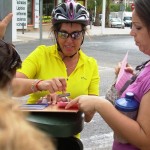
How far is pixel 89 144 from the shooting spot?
5.46 m

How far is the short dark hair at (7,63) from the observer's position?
1.56 m

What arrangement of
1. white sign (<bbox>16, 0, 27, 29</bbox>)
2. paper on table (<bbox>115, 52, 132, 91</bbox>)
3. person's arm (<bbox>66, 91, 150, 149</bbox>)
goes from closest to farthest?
1. person's arm (<bbox>66, 91, 150, 149</bbox>)
2. paper on table (<bbox>115, 52, 132, 91</bbox>)
3. white sign (<bbox>16, 0, 27, 29</bbox>)

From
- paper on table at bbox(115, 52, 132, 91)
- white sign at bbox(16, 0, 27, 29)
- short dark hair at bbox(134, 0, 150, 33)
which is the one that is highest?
short dark hair at bbox(134, 0, 150, 33)

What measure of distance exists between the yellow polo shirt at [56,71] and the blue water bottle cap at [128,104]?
0.75m

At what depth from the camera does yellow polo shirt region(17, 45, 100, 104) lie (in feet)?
8.30

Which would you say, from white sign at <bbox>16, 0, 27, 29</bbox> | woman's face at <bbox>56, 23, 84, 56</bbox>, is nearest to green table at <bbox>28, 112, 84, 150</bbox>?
woman's face at <bbox>56, 23, 84, 56</bbox>

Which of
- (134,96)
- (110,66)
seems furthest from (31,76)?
(110,66)

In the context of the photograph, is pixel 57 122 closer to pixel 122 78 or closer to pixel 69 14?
pixel 122 78

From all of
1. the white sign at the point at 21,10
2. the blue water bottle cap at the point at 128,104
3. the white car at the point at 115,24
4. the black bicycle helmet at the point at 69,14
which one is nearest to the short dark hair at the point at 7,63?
the blue water bottle cap at the point at 128,104

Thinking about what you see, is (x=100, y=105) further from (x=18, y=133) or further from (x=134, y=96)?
(x=18, y=133)

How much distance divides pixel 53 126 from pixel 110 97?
39cm

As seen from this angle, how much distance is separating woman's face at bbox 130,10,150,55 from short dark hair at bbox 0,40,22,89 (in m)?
0.59

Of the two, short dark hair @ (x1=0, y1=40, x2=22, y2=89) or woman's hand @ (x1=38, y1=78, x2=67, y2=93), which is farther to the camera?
woman's hand @ (x1=38, y1=78, x2=67, y2=93)

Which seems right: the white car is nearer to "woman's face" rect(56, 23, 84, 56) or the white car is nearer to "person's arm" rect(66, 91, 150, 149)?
"woman's face" rect(56, 23, 84, 56)
